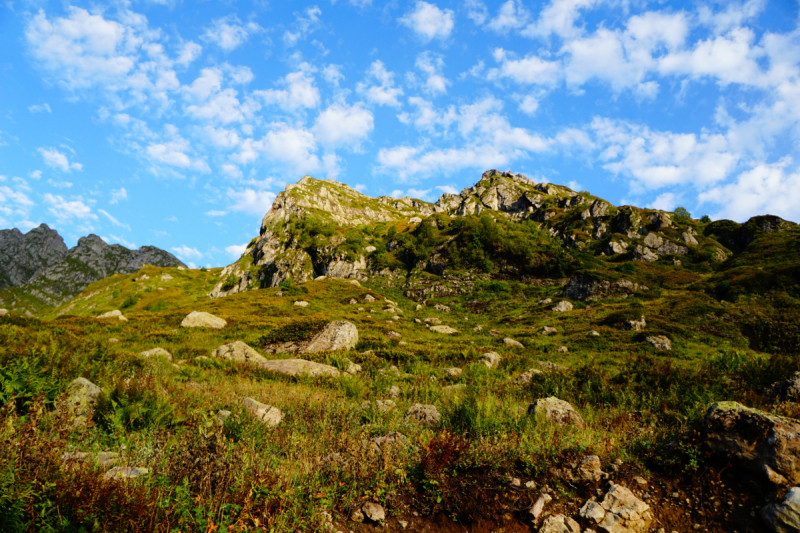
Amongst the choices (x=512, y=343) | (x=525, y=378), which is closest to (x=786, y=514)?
(x=525, y=378)

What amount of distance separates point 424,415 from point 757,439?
18.3 feet

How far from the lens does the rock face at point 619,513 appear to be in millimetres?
4043

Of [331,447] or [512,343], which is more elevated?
[512,343]

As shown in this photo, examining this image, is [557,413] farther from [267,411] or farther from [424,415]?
[267,411]

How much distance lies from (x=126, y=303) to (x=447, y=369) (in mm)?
117207

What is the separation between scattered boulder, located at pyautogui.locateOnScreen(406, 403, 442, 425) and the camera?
302 inches

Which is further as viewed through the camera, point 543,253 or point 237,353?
point 543,253

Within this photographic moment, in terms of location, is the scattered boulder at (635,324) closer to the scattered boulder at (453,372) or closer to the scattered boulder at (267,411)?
the scattered boulder at (453,372)

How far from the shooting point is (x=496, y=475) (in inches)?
196

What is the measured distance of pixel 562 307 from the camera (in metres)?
41.8

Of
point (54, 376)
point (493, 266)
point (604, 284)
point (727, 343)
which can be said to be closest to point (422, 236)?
point (493, 266)

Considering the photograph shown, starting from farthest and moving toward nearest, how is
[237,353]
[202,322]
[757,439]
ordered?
[202,322] < [237,353] < [757,439]

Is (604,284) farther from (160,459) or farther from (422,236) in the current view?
(160,459)

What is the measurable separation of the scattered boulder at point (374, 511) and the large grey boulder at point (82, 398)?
5.11m
